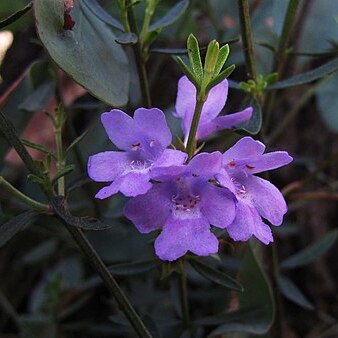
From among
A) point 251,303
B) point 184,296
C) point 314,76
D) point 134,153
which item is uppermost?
point 134,153

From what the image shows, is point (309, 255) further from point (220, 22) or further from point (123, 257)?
point (220, 22)

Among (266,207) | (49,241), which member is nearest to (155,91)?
(49,241)

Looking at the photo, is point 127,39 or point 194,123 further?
point 127,39

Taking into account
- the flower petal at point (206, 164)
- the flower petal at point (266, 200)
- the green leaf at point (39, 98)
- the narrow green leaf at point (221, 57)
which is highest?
the narrow green leaf at point (221, 57)

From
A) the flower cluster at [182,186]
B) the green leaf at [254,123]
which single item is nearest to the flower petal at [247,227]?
the flower cluster at [182,186]

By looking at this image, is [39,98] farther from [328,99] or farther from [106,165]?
[328,99]

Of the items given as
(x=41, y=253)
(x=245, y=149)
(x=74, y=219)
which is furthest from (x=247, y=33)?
(x=41, y=253)

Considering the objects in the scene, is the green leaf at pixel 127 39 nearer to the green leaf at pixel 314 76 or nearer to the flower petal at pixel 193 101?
the flower petal at pixel 193 101
